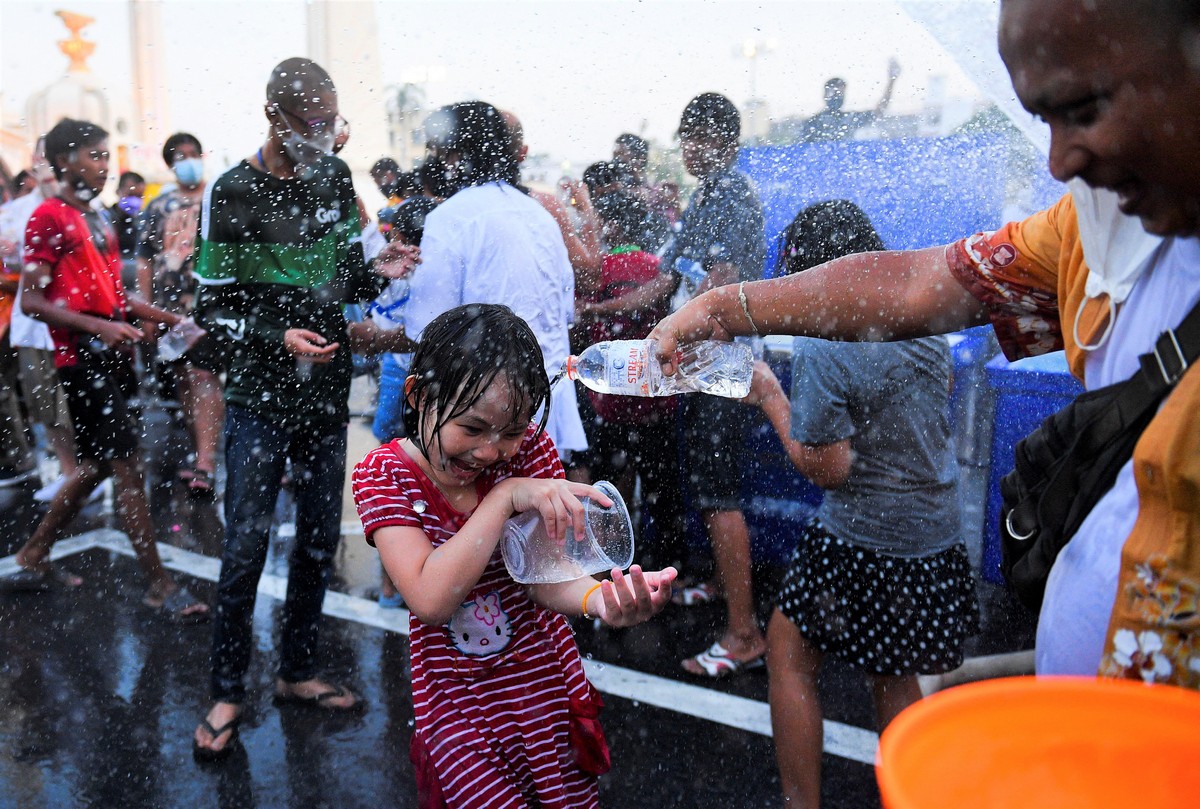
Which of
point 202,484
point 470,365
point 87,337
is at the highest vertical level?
point 470,365

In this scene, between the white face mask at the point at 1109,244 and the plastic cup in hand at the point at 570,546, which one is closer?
the white face mask at the point at 1109,244

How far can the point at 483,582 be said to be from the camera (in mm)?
1775

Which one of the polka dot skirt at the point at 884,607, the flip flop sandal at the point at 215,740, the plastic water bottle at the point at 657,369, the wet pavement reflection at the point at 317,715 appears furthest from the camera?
the flip flop sandal at the point at 215,740

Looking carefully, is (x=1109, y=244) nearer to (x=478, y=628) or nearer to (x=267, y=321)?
(x=478, y=628)

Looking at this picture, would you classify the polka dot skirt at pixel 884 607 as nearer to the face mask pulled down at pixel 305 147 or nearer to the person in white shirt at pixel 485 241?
the person in white shirt at pixel 485 241

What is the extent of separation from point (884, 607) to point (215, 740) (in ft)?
6.85

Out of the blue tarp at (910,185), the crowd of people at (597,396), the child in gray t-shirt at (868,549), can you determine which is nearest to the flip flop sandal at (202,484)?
the crowd of people at (597,396)

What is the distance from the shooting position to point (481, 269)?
3281 mm

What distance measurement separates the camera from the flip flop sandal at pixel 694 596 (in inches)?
166

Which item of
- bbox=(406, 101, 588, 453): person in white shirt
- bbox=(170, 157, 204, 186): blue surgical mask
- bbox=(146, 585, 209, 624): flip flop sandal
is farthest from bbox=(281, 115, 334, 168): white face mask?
bbox=(170, 157, 204, 186): blue surgical mask

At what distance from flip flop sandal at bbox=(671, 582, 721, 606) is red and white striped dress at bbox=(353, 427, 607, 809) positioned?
243cm

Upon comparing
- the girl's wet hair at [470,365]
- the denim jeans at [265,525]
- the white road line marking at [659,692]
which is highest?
the girl's wet hair at [470,365]

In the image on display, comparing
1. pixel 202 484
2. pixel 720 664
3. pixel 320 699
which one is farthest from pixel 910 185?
pixel 202 484

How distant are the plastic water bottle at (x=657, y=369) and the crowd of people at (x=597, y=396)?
97mm
